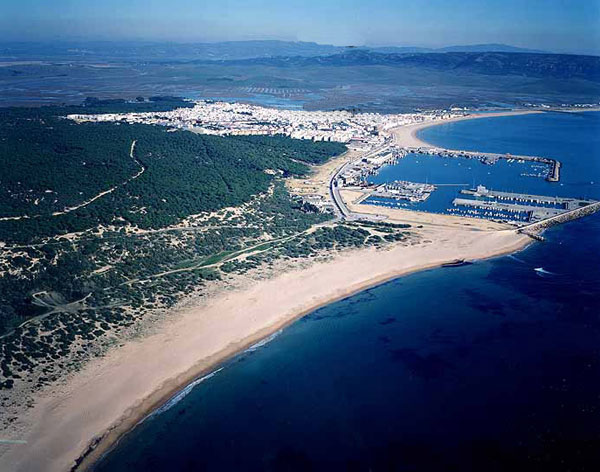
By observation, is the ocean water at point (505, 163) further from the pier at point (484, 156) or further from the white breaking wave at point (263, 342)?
the white breaking wave at point (263, 342)

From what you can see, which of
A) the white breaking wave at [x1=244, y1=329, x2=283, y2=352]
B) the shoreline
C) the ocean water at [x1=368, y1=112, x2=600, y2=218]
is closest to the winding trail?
the shoreline

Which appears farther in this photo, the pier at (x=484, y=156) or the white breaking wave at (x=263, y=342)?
the pier at (x=484, y=156)

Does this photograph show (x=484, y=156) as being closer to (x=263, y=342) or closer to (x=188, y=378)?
(x=263, y=342)

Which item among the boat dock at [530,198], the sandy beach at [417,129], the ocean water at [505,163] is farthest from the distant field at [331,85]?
the boat dock at [530,198]

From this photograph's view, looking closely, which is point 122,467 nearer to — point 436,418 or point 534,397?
point 436,418

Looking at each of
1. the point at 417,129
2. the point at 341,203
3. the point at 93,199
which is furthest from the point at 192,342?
the point at 417,129
